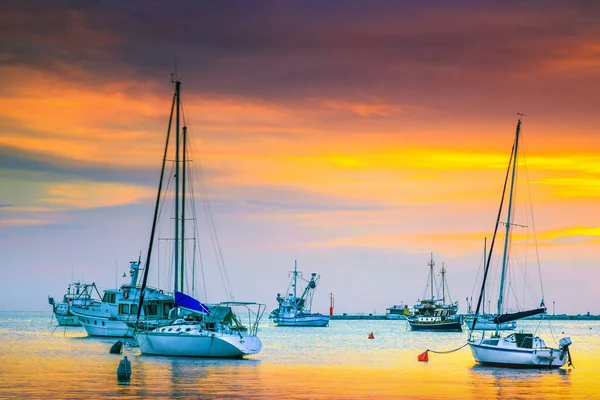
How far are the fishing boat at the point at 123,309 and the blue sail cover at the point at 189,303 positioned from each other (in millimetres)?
27698

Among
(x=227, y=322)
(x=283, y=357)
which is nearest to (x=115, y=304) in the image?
(x=283, y=357)

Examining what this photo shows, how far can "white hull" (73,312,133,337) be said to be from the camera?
375 ft

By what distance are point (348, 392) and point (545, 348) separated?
22.2 m

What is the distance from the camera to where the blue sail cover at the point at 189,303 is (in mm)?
74988

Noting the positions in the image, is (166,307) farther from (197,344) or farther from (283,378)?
(283,378)

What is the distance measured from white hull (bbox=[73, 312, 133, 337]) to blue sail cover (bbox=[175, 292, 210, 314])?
35.4 meters

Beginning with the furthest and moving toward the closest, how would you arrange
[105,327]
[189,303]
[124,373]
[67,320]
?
[67,320] < [105,327] < [189,303] < [124,373]

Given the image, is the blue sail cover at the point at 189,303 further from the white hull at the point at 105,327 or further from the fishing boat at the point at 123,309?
the white hull at the point at 105,327

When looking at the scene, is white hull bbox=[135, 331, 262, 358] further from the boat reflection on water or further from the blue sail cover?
the boat reflection on water

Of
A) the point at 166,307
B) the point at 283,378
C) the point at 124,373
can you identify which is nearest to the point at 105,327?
the point at 166,307

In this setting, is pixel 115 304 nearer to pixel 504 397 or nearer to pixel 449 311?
pixel 504 397

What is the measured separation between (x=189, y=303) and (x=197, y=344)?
11.6 feet

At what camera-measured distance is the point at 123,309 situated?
373 feet

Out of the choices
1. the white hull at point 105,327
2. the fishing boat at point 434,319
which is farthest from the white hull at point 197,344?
the fishing boat at point 434,319
